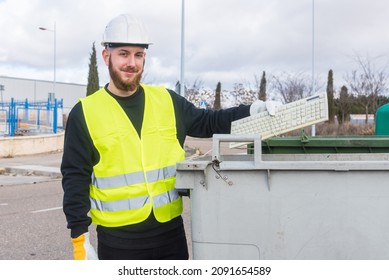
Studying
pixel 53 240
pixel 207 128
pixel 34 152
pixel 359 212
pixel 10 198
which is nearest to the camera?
pixel 359 212

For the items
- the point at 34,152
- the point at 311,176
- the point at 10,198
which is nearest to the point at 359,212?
the point at 311,176

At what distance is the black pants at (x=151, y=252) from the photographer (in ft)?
7.63

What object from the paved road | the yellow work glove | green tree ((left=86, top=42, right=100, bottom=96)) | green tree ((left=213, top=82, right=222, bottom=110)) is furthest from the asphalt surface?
green tree ((left=213, top=82, right=222, bottom=110))

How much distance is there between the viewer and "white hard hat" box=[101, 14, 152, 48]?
7.70 ft

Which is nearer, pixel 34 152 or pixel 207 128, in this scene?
pixel 207 128

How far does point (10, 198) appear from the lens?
8.18 meters

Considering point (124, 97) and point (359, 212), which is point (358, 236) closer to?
point (359, 212)

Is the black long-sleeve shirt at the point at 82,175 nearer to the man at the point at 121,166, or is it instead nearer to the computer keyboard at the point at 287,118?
the man at the point at 121,166

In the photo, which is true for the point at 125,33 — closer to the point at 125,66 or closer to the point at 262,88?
the point at 125,66

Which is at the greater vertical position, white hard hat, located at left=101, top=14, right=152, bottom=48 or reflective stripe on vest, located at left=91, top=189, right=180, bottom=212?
white hard hat, located at left=101, top=14, right=152, bottom=48

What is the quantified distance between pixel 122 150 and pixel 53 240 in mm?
3327

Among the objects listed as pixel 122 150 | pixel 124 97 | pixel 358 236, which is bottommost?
pixel 358 236

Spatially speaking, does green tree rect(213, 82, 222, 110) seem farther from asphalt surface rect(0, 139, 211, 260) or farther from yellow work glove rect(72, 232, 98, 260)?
yellow work glove rect(72, 232, 98, 260)

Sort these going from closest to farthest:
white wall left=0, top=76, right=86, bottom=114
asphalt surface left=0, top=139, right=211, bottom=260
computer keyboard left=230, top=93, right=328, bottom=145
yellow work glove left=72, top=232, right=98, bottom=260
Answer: yellow work glove left=72, top=232, right=98, bottom=260, computer keyboard left=230, top=93, right=328, bottom=145, asphalt surface left=0, top=139, right=211, bottom=260, white wall left=0, top=76, right=86, bottom=114
